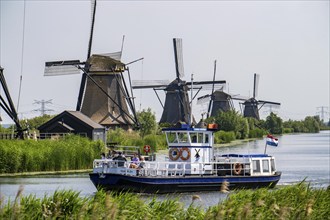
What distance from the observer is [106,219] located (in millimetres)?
12883

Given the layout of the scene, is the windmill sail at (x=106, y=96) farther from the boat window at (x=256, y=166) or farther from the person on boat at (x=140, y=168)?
the person on boat at (x=140, y=168)

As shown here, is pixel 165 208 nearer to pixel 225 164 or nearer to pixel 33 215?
pixel 33 215

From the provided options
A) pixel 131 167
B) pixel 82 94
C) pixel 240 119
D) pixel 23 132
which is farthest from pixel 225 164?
pixel 240 119

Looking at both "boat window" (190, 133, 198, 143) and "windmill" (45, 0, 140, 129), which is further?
"windmill" (45, 0, 140, 129)

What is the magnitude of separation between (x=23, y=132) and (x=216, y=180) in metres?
24.5

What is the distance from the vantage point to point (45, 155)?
45.8 m

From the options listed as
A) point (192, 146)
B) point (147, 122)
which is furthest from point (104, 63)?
point (192, 146)

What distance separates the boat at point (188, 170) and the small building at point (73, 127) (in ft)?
80.6

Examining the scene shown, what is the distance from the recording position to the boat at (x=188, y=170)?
114 ft

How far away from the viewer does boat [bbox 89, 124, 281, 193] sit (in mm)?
34781

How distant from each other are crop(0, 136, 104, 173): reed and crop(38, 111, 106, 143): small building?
12.7m

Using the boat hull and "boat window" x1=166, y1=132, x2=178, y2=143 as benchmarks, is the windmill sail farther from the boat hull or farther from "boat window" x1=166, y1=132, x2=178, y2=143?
the boat hull

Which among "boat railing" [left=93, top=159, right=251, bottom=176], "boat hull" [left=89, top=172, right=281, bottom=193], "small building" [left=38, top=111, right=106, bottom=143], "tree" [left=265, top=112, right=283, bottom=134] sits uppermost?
"tree" [left=265, top=112, right=283, bottom=134]

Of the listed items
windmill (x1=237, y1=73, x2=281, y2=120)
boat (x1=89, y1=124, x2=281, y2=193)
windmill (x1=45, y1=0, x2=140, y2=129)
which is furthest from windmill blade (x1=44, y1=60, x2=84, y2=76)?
windmill (x1=237, y1=73, x2=281, y2=120)
